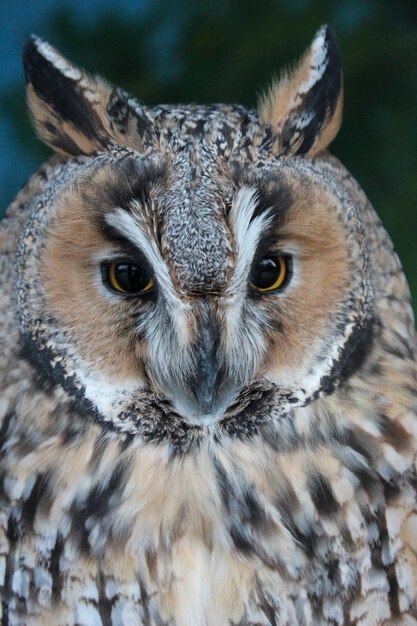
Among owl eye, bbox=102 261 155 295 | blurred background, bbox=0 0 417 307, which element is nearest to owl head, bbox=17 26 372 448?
owl eye, bbox=102 261 155 295

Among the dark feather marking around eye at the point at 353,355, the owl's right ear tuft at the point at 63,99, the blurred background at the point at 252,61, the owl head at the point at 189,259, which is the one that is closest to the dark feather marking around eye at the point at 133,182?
the owl head at the point at 189,259

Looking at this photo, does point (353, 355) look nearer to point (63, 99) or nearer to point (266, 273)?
point (266, 273)

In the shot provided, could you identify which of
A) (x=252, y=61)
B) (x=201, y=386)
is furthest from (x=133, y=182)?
(x=252, y=61)

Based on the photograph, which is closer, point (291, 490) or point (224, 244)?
point (224, 244)

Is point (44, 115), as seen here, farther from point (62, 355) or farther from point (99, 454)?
point (99, 454)

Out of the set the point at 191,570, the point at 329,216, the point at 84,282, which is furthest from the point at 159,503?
the point at 329,216
